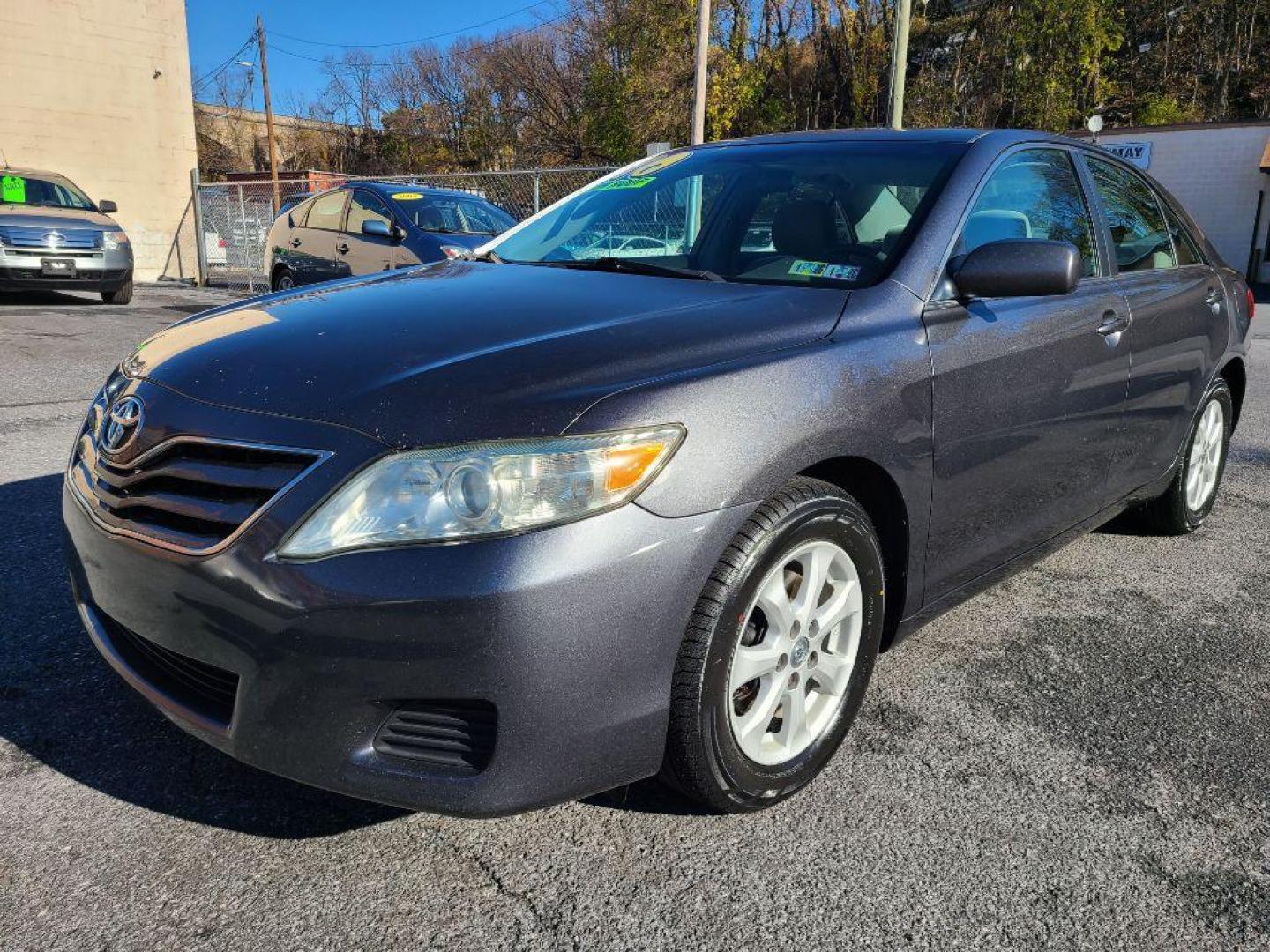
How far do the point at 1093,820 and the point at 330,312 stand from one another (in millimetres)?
2148

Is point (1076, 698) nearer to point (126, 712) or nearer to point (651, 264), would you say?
point (651, 264)

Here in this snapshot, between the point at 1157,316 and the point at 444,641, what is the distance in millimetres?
2959

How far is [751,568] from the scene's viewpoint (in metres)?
2.04

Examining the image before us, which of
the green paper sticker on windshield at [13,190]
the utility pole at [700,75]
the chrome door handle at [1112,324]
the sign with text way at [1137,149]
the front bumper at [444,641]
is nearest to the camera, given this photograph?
the front bumper at [444,641]

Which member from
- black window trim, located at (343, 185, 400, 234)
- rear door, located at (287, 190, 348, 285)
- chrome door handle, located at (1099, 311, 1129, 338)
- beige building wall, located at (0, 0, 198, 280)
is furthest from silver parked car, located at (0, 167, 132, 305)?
chrome door handle, located at (1099, 311, 1129, 338)

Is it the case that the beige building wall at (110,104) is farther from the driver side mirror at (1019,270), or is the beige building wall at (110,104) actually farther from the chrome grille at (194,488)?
the driver side mirror at (1019,270)

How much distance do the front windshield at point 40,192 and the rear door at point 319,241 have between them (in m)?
4.70

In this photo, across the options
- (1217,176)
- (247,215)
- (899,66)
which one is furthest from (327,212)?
(1217,176)

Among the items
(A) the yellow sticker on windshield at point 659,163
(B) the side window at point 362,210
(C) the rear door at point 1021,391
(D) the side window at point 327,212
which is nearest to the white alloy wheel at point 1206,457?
(C) the rear door at point 1021,391

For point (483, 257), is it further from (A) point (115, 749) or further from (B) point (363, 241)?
(B) point (363, 241)

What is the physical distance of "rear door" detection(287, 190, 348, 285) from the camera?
10633 mm

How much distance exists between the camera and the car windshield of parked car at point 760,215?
2.79 m

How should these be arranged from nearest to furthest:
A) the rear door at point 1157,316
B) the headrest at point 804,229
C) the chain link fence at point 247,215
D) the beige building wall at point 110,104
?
1. the headrest at point 804,229
2. the rear door at point 1157,316
3. the chain link fence at point 247,215
4. the beige building wall at point 110,104

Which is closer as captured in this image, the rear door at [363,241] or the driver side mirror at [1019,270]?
the driver side mirror at [1019,270]
